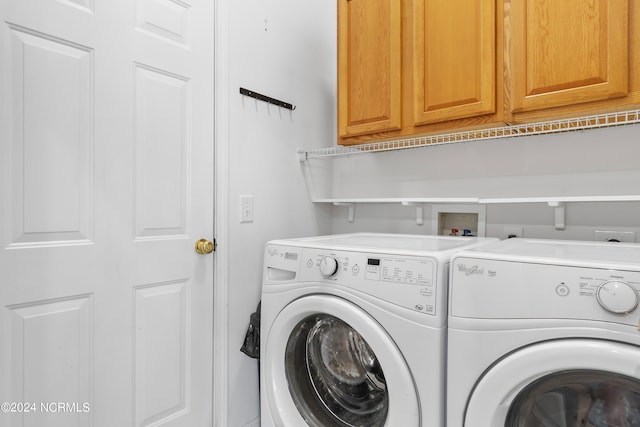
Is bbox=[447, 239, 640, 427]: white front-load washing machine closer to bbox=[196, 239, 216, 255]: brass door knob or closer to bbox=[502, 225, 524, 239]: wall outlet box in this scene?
bbox=[502, 225, 524, 239]: wall outlet box

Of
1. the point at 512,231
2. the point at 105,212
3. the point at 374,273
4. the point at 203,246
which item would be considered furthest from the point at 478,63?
the point at 105,212

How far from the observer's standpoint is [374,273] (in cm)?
111

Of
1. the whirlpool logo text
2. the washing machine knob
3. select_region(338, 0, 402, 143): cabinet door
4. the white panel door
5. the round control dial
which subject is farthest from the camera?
select_region(338, 0, 402, 143): cabinet door

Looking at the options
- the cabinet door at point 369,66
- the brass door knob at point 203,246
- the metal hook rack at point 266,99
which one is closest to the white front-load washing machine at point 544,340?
the cabinet door at point 369,66

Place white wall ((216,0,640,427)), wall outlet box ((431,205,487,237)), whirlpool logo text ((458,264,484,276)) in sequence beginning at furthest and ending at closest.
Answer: wall outlet box ((431,205,487,237))
white wall ((216,0,640,427))
whirlpool logo text ((458,264,484,276))

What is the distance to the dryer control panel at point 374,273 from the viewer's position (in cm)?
101

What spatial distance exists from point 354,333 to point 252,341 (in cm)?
50

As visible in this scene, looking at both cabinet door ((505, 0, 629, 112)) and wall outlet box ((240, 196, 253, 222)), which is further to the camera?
wall outlet box ((240, 196, 253, 222))

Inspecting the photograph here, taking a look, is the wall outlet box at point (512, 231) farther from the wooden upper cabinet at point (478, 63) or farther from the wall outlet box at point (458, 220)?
the wooden upper cabinet at point (478, 63)

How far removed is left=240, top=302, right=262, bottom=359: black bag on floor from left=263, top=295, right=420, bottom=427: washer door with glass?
0.66 ft

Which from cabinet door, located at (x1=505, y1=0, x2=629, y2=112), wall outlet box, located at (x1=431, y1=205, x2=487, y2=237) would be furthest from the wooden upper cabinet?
wall outlet box, located at (x1=431, y1=205, x2=487, y2=237)

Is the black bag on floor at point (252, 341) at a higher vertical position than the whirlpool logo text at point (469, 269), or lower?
lower

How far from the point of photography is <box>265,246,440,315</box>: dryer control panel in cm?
101

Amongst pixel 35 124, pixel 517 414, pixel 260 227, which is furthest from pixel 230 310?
pixel 517 414
